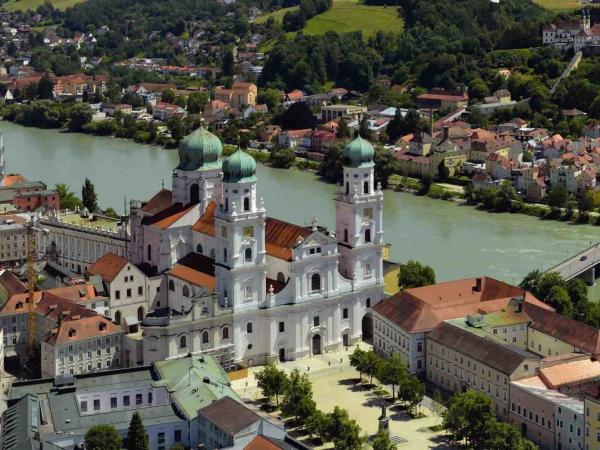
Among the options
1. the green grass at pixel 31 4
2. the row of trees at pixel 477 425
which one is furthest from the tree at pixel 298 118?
the green grass at pixel 31 4

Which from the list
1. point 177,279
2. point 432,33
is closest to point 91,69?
point 432,33

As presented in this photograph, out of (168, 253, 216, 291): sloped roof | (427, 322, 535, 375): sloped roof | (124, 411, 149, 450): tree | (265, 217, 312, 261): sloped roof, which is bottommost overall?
(124, 411, 149, 450): tree

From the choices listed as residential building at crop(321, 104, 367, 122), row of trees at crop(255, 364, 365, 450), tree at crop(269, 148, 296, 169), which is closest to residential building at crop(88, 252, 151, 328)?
row of trees at crop(255, 364, 365, 450)

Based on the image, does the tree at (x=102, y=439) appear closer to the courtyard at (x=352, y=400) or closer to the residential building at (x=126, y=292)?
the courtyard at (x=352, y=400)

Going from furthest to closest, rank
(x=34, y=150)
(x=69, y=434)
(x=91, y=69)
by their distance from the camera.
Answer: (x=91, y=69) < (x=34, y=150) < (x=69, y=434)

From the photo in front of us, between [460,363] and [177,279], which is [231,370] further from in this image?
[460,363]

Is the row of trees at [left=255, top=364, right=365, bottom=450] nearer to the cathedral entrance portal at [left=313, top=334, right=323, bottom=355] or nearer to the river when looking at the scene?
the cathedral entrance portal at [left=313, top=334, right=323, bottom=355]

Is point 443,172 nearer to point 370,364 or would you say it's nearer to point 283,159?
point 283,159
